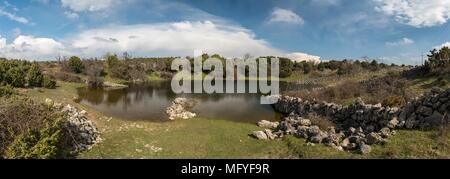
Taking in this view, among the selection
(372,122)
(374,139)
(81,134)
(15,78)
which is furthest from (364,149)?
(15,78)

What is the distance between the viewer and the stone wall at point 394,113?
17.7 m

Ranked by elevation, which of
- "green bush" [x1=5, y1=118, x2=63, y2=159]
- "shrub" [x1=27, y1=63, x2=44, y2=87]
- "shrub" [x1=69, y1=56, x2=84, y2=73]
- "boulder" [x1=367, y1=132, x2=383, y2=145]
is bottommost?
"boulder" [x1=367, y1=132, x2=383, y2=145]

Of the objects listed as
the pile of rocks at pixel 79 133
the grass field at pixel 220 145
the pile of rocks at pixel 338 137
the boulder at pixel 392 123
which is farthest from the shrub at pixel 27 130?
the boulder at pixel 392 123

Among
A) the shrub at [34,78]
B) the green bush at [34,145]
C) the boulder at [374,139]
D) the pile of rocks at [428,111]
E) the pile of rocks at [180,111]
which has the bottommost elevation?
the pile of rocks at [180,111]

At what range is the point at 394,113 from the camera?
20.3 m

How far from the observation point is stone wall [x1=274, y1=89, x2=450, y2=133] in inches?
698

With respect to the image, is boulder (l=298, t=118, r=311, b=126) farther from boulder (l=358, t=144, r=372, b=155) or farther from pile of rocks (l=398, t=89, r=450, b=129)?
boulder (l=358, t=144, r=372, b=155)

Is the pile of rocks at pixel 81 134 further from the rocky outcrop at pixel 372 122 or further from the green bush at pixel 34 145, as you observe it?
the rocky outcrop at pixel 372 122

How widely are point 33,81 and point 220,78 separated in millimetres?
57943

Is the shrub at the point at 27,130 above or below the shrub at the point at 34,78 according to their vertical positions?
below

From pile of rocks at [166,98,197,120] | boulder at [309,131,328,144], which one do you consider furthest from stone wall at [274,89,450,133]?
pile of rocks at [166,98,197,120]

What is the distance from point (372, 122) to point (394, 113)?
208cm

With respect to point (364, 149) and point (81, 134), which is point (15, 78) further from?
point (364, 149)
